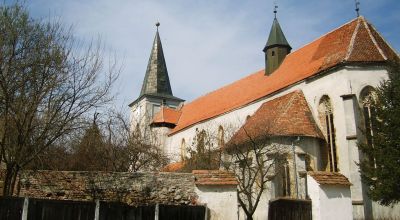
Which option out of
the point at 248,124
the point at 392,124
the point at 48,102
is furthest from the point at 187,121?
the point at 48,102

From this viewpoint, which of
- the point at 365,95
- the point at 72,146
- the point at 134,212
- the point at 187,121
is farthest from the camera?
the point at 187,121

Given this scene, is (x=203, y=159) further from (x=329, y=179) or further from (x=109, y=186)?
(x=329, y=179)

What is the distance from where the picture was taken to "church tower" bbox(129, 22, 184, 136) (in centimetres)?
4094

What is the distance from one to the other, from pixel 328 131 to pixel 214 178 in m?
12.3

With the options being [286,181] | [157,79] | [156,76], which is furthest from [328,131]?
[156,76]

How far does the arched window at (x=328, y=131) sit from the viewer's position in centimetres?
1935

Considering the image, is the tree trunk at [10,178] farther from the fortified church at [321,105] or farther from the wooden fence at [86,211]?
the fortified church at [321,105]

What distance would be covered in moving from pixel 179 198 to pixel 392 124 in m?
8.76

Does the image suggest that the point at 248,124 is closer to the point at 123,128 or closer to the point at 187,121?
the point at 123,128

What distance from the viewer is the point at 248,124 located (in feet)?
77.0

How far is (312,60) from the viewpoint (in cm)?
2331

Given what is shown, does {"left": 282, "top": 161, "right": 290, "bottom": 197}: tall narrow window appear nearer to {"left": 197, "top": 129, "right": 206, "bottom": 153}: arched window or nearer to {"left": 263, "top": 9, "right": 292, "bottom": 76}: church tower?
{"left": 197, "top": 129, "right": 206, "bottom": 153}: arched window

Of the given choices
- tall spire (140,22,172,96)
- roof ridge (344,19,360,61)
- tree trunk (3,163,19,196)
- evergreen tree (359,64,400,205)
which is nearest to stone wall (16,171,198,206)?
tree trunk (3,163,19,196)

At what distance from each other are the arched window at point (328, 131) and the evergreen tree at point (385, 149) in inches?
103
